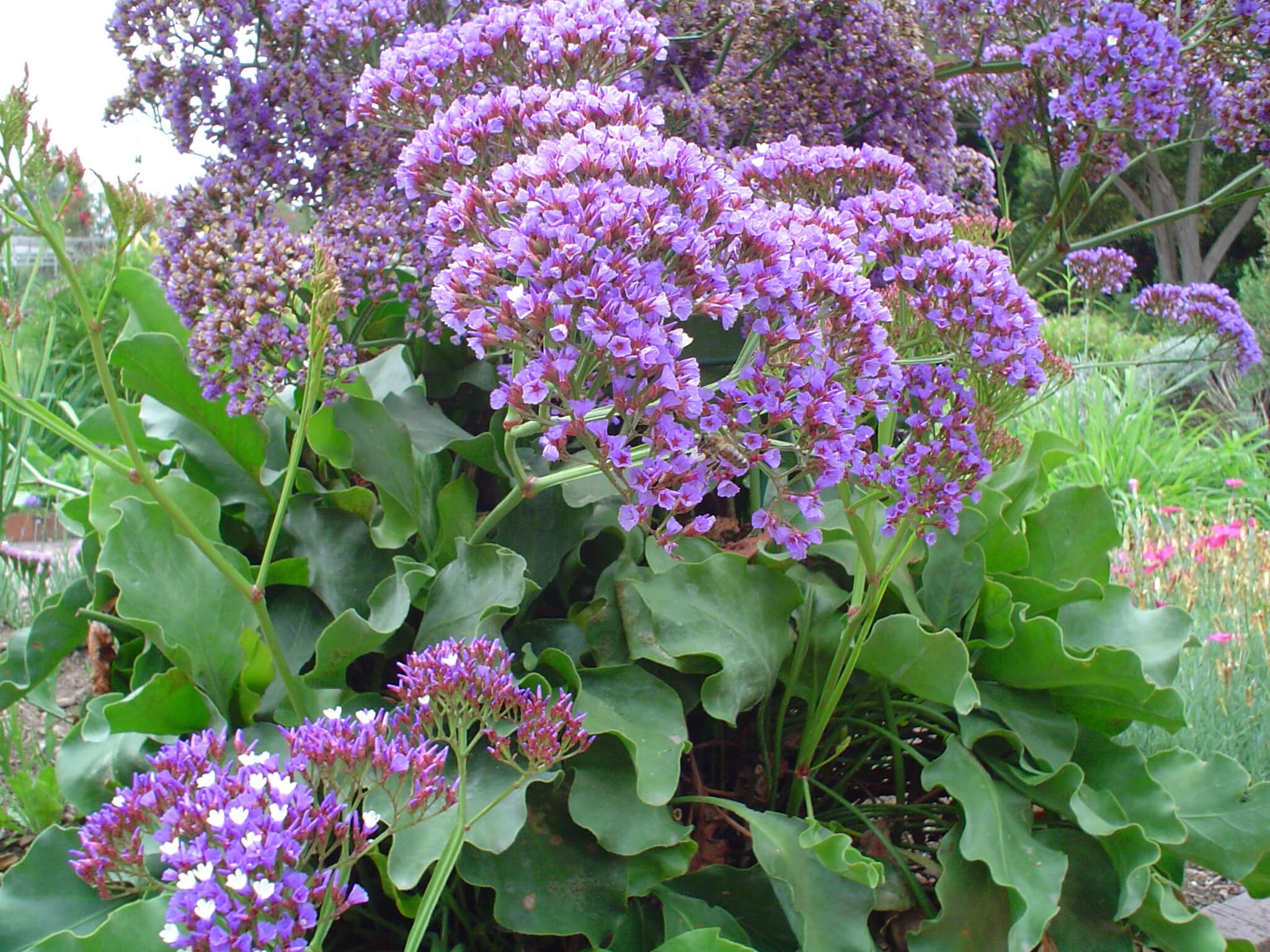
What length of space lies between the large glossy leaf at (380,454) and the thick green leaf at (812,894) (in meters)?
0.73

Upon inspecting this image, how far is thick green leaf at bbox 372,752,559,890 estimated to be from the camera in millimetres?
1169

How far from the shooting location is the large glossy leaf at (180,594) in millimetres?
1497

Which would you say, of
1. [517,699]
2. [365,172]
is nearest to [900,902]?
[517,699]

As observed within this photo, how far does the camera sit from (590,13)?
1.57 meters

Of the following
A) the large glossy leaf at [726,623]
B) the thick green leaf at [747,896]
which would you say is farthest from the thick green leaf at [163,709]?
the thick green leaf at [747,896]

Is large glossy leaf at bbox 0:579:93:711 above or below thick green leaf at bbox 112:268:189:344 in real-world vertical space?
below

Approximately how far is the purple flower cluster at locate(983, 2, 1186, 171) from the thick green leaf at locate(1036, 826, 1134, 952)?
132 centimetres

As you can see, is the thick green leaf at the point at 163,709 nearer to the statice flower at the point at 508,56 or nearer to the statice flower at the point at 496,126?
the statice flower at the point at 496,126

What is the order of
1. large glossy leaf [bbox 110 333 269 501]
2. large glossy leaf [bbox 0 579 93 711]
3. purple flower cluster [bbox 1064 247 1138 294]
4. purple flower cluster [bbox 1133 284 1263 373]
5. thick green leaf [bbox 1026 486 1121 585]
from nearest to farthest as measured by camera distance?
large glossy leaf [bbox 0 579 93 711] < large glossy leaf [bbox 110 333 269 501] < thick green leaf [bbox 1026 486 1121 585] < purple flower cluster [bbox 1064 247 1138 294] < purple flower cluster [bbox 1133 284 1263 373]

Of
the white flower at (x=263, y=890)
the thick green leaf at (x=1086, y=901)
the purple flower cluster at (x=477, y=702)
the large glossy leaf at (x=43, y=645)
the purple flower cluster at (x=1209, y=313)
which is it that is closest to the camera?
the white flower at (x=263, y=890)

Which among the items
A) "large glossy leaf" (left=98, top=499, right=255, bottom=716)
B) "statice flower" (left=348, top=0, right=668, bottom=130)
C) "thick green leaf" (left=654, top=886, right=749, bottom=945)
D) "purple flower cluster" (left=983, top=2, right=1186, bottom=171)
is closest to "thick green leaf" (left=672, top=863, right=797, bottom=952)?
"thick green leaf" (left=654, top=886, right=749, bottom=945)

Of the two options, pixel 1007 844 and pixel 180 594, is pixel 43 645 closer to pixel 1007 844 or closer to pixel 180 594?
pixel 180 594

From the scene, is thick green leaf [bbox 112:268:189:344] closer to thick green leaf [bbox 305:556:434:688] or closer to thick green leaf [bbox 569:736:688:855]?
thick green leaf [bbox 305:556:434:688]

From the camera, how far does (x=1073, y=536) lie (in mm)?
1904
